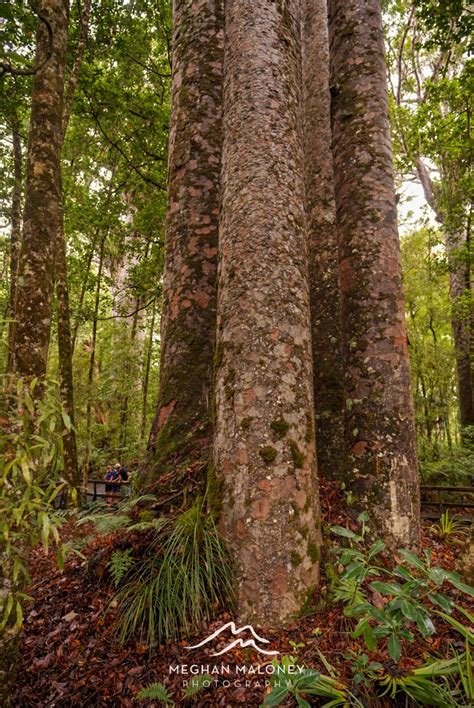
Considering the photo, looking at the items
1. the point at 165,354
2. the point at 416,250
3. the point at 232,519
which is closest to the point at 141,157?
the point at 165,354

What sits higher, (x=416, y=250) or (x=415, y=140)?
(x=415, y=140)

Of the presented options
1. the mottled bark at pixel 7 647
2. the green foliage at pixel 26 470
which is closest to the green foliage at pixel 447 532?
the mottled bark at pixel 7 647

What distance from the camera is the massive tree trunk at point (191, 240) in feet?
12.0

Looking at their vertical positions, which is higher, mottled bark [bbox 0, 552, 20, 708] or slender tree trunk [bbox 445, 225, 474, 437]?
slender tree trunk [bbox 445, 225, 474, 437]

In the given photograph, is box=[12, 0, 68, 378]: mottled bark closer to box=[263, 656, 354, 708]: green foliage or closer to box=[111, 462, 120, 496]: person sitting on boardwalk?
box=[263, 656, 354, 708]: green foliage

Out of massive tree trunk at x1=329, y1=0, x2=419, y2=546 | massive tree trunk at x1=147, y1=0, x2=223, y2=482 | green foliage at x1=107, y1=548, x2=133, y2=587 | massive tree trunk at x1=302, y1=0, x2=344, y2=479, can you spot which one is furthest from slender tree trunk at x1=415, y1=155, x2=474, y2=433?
green foliage at x1=107, y1=548, x2=133, y2=587

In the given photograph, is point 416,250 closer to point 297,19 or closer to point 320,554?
point 297,19

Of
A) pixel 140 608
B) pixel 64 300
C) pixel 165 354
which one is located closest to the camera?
pixel 140 608

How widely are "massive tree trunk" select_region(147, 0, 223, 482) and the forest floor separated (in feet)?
4.09

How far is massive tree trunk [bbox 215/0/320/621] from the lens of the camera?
7.60 feet

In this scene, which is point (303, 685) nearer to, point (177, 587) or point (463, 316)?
point (177, 587)

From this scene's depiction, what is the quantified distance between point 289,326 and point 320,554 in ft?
4.83

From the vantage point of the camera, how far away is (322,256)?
5207mm

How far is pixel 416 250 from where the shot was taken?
16453 mm
